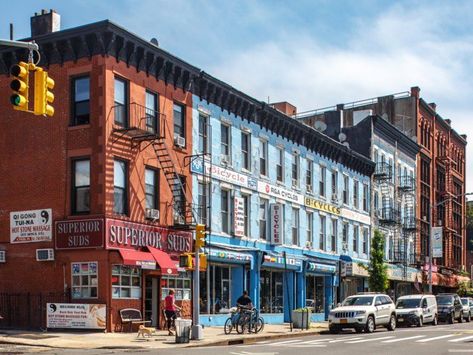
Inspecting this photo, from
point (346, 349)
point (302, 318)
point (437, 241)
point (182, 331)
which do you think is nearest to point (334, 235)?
point (302, 318)

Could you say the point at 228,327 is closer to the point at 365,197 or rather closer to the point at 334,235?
the point at 334,235

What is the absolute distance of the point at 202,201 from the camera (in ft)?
107

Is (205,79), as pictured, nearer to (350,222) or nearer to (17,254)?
(17,254)

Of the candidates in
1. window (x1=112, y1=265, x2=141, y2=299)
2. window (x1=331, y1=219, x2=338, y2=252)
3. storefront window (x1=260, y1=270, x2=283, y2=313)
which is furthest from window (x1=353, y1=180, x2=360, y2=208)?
window (x1=112, y1=265, x2=141, y2=299)

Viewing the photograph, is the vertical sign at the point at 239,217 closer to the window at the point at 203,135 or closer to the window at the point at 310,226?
the window at the point at 203,135

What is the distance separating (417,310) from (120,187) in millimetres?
17176

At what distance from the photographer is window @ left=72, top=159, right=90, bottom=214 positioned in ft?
90.3

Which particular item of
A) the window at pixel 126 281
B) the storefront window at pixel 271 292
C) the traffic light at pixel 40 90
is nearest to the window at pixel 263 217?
the storefront window at pixel 271 292

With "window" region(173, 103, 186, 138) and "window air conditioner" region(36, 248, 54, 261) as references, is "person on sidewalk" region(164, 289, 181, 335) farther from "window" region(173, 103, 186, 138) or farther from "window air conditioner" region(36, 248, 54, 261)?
"window" region(173, 103, 186, 138)

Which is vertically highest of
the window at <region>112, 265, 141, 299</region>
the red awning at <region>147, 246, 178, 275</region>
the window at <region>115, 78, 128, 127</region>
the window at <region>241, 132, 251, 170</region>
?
the window at <region>115, 78, 128, 127</region>

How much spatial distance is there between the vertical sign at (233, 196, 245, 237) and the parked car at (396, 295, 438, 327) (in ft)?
29.1

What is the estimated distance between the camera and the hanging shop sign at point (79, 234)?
2655 cm

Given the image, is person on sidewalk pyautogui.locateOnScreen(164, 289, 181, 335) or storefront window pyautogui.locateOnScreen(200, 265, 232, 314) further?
storefront window pyautogui.locateOnScreen(200, 265, 232, 314)

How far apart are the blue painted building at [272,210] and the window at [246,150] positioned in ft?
0.16
